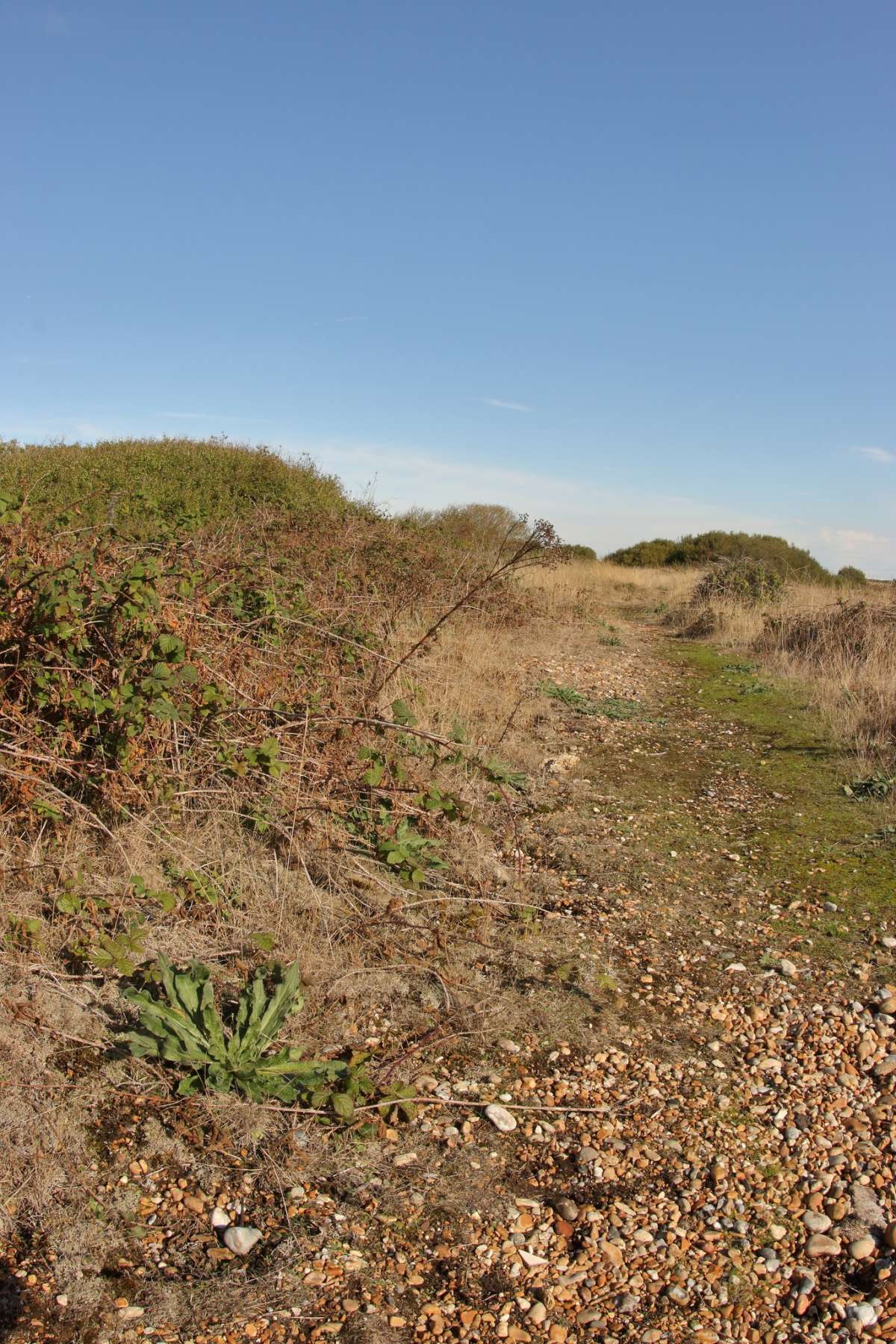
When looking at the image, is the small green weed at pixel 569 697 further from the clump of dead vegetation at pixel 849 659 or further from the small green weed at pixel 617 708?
the clump of dead vegetation at pixel 849 659

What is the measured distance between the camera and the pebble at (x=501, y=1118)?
9.50 feet

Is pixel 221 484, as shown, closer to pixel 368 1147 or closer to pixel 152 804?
pixel 152 804

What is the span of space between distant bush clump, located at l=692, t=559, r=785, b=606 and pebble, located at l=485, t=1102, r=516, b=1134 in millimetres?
12778

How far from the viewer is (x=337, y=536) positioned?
9.19 m

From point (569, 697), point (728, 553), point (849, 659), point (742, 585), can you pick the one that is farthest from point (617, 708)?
point (728, 553)

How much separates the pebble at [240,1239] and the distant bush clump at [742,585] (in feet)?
44.5

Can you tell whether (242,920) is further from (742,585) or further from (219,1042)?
(742,585)

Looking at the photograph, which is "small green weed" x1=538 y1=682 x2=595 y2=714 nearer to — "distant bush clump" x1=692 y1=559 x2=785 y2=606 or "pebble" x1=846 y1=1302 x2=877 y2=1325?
"pebble" x1=846 y1=1302 x2=877 y2=1325

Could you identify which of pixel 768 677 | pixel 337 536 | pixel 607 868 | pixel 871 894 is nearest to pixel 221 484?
pixel 337 536

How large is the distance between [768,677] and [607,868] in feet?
19.6

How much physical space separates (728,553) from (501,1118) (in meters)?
22.6

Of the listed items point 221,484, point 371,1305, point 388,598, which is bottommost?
point 371,1305

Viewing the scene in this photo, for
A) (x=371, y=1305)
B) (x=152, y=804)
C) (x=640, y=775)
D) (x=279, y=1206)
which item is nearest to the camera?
(x=371, y=1305)

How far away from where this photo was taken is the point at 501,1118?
2.92 m
